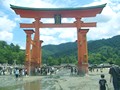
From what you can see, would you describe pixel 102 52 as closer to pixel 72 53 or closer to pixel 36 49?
pixel 72 53

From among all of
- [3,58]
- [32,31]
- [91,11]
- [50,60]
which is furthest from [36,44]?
[50,60]

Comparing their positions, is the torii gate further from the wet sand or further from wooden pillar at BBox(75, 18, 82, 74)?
the wet sand

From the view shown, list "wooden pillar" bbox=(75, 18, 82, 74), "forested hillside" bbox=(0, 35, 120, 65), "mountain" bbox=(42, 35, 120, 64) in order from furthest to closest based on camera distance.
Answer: "mountain" bbox=(42, 35, 120, 64), "forested hillside" bbox=(0, 35, 120, 65), "wooden pillar" bbox=(75, 18, 82, 74)

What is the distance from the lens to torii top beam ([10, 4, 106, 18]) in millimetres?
38031

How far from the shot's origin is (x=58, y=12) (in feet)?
127

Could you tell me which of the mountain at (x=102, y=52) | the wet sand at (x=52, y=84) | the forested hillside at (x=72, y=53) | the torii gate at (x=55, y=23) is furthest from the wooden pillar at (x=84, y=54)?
the mountain at (x=102, y=52)

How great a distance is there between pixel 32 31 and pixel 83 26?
6896 mm

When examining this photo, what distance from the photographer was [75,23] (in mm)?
38969

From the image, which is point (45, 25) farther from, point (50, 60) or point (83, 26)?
point (50, 60)

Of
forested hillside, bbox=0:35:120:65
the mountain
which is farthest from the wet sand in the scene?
the mountain

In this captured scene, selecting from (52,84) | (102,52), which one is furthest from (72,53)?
(52,84)

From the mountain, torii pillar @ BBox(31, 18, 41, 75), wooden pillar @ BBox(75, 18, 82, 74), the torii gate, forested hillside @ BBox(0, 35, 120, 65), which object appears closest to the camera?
wooden pillar @ BBox(75, 18, 82, 74)

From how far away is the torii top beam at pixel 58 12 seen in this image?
38.0m

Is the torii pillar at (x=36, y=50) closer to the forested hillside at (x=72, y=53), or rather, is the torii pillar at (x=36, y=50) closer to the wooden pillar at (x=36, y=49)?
the wooden pillar at (x=36, y=49)
